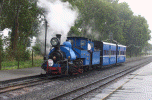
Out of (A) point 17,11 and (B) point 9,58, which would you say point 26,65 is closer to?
(B) point 9,58

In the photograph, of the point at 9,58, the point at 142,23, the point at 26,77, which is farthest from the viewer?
the point at 142,23

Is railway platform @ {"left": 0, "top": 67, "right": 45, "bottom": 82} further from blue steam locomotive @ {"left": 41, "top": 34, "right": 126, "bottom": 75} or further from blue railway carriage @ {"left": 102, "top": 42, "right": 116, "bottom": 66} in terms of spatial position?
blue railway carriage @ {"left": 102, "top": 42, "right": 116, "bottom": 66}

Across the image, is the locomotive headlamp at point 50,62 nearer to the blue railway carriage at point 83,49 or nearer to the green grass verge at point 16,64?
the blue railway carriage at point 83,49

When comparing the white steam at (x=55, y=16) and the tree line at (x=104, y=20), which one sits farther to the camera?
the tree line at (x=104, y=20)

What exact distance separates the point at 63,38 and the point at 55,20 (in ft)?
5.18

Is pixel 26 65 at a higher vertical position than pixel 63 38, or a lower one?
lower

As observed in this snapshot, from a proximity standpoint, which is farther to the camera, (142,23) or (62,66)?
(142,23)

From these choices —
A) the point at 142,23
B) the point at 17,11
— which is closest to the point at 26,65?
the point at 17,11

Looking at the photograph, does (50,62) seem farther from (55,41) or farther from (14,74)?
(14,74)

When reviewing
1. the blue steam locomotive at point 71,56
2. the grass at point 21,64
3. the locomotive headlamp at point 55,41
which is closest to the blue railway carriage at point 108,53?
the blue steam locomotive at point 71,56

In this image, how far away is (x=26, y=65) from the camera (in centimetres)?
1947

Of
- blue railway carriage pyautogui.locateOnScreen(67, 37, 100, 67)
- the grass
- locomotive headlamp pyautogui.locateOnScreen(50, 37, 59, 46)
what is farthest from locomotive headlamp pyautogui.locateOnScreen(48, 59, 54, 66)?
the grass

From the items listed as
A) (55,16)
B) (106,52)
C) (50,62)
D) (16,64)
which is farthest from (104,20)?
(50,62)

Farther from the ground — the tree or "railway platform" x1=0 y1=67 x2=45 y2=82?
the tree
